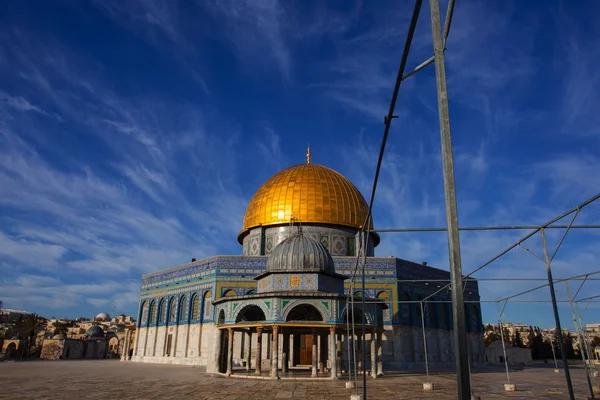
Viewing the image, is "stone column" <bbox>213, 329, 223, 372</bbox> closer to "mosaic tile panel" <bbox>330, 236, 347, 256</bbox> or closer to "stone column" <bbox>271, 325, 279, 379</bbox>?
"stone column" <bbox>271, 325, 279, 379</bbox>

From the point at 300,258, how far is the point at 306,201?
13278 millimetres

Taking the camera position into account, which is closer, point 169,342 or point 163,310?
point 169,342

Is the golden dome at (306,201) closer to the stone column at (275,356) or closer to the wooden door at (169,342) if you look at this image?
the wooden door at (169,342)

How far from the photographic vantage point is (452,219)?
4.54 m

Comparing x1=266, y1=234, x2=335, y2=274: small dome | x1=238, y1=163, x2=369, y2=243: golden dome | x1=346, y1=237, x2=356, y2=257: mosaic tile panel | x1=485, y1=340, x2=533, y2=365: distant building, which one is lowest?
x1=485, y1=340, x2=533, y2=365: distant building

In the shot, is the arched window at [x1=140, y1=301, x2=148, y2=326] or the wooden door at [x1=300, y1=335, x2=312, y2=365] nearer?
the wooden door at [x1=300, y1=335, x2=312, y2=365]

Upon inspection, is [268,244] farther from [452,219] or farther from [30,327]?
[30,327]

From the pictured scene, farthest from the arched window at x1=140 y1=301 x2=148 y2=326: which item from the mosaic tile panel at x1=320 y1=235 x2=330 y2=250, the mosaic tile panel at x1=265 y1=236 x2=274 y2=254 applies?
the mosaic tile panel at x1=320 y1=235 x2=330 y2=250

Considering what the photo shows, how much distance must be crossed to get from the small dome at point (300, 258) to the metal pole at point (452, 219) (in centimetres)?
1735

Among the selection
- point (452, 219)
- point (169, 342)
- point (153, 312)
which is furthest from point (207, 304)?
point (452, 219)

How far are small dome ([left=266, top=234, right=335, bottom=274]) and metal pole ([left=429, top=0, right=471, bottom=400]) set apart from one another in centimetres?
1735

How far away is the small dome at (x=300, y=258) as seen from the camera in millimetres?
22016

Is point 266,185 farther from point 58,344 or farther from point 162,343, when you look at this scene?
point 58,344

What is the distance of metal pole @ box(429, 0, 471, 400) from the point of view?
422 centimetres
